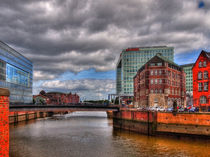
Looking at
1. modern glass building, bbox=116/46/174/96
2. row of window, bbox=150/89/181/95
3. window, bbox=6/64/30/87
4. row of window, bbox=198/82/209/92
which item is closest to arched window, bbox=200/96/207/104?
row of window, bbox=198/82/209/92

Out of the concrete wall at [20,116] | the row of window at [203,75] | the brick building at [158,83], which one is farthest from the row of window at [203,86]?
the concrete wall at [20,116]

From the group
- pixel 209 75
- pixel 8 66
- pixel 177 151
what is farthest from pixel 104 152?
pixel 8 66

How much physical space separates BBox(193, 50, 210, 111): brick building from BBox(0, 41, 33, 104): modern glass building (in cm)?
6380

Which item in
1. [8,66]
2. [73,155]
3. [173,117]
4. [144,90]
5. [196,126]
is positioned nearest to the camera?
[73,155]

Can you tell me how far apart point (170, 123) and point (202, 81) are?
1924cm

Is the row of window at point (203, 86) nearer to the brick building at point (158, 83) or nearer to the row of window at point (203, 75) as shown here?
the row of window at point (203, 75)

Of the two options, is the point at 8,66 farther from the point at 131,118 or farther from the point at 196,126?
the point at 196,126

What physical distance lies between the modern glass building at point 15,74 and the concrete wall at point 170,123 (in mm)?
50199

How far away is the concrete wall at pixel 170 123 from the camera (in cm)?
4569

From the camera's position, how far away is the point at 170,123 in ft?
164

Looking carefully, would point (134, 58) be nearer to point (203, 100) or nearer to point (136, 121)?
point (203, 100)

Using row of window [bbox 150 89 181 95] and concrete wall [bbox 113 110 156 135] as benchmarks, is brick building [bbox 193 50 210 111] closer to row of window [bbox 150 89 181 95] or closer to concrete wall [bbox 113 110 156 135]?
concrete wall [bbox 113 110 156 135]

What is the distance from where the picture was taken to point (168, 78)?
279ft

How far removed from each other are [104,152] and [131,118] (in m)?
28.4
